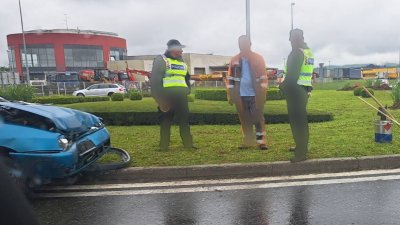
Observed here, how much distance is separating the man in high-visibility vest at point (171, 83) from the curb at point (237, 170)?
1279mm

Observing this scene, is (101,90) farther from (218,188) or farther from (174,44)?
(218,188)

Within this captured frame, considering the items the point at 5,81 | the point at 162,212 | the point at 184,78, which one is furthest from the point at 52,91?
the point at 162,212

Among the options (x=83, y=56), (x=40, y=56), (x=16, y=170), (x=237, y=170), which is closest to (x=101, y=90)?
(x=237, y=170)

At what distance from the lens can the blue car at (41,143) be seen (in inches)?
163

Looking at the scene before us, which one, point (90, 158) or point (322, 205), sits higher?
point (90, 158)

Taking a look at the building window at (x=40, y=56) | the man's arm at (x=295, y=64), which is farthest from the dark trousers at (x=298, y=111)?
Answer: the building window at (x=40, y=56)

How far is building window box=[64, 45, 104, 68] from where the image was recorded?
213 ft

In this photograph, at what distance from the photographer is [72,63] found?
215ft

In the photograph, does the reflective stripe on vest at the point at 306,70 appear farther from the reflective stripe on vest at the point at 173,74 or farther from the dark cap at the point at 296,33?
the reflective stripe on vest at the point at 173,74

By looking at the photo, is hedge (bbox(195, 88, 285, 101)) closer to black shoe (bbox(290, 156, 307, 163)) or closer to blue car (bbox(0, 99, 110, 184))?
black shoe (bbox(290, 156, 307, 163))

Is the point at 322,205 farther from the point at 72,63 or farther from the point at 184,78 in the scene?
the point at 72,63

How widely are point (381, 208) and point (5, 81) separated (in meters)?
33.6

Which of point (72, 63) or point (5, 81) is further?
point (72, 63)

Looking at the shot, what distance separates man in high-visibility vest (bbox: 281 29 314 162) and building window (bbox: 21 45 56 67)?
63850 millimetres
